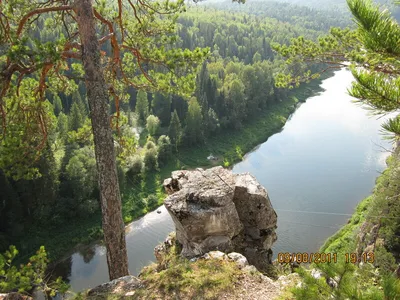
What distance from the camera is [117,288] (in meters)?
6.04

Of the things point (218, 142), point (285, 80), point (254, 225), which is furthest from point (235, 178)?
point (218, 142)

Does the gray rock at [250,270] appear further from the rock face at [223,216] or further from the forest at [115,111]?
the forest at [115,111]

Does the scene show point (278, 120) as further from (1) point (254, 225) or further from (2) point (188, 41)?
(1) point (254, 225)

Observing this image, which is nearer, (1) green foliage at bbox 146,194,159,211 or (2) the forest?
(2) the forest

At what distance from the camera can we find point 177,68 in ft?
24.8

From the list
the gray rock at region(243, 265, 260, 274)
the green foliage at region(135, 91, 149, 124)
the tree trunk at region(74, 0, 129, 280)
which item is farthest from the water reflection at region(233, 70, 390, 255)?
the green foliage at region(135, 91, 149, 124)

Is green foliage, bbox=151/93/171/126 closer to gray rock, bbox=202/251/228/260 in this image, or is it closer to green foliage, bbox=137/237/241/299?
gray rock, bbox=202/251/228/260

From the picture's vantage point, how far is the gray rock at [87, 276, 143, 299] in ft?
19.2

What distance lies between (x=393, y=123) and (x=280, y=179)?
99.0ft

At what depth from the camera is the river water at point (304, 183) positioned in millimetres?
22734

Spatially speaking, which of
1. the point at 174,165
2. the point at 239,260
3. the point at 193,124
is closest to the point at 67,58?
the point at 239,260

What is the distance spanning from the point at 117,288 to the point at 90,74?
12.8ft

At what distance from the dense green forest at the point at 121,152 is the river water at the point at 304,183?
92.5 inches

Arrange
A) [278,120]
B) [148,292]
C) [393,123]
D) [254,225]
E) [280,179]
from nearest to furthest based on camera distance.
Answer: [393,123] → [148,292] → [254,225] → [280,179] → [278,120]
